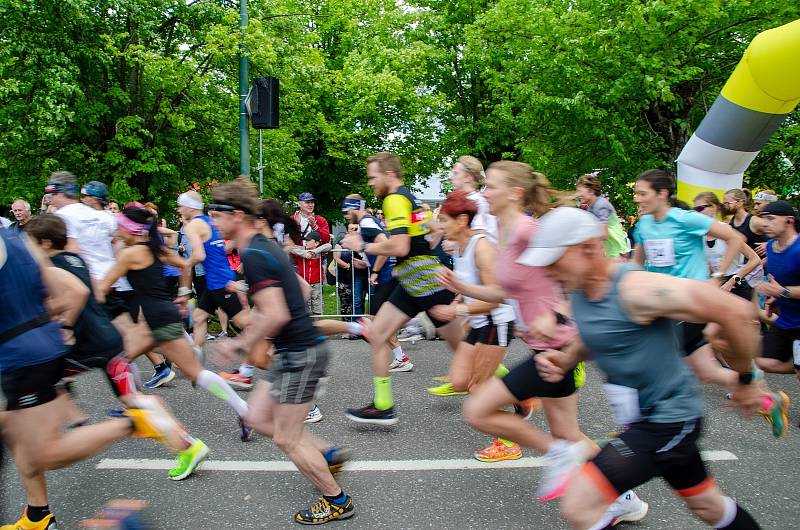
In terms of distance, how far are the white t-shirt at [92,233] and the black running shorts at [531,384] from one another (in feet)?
14.1

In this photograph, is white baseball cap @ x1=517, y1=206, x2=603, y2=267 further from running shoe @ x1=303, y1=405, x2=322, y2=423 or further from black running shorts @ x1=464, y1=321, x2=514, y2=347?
running shoe @ x1=303, y1=405, x2=322, y2=423

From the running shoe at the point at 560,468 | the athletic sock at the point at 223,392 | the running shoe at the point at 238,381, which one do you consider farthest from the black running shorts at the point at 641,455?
the running shoe at the point at 238,381

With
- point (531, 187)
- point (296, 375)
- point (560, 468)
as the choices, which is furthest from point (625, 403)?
point (296, 375)

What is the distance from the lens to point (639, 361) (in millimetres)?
2305

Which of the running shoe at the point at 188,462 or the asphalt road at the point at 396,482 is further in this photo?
the running shoe at the point at 188,462

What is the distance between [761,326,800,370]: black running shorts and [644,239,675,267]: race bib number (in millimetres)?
1169

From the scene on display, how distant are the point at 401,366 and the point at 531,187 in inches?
153

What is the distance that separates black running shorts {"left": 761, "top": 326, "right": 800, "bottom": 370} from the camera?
16.5 feet

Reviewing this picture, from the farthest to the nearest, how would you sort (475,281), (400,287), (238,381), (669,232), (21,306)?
(238,381) < (400,287) < (669,232) < (475,281) < (21,306)

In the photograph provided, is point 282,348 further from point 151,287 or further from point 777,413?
point 777,413

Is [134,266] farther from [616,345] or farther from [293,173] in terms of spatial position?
[293,173]

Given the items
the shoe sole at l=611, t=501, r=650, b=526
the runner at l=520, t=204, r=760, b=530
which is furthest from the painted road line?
the runner at l=520, t=204, r=760, b=530

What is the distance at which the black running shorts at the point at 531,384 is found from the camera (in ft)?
10.7

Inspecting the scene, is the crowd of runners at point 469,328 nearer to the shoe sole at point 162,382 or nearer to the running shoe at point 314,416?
the shoe sole at point 162,382
